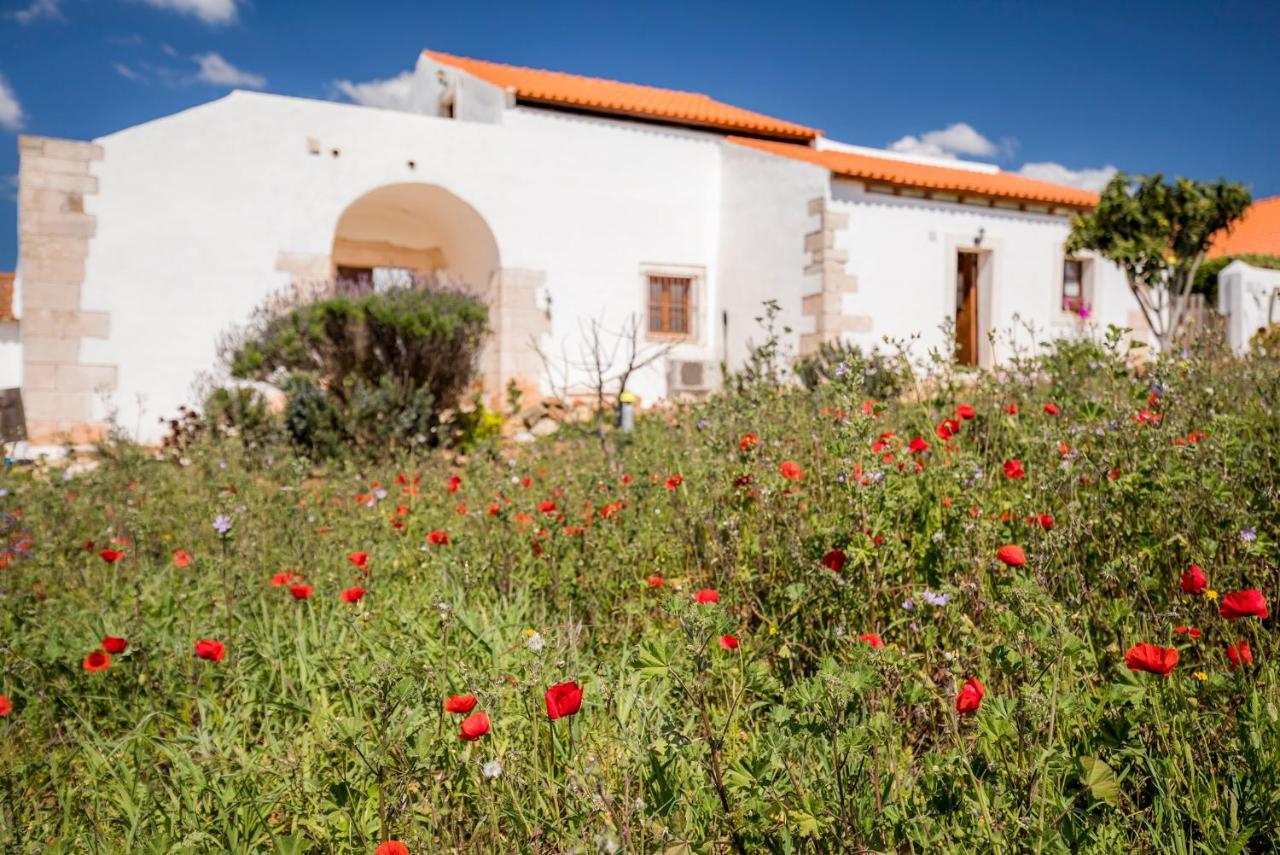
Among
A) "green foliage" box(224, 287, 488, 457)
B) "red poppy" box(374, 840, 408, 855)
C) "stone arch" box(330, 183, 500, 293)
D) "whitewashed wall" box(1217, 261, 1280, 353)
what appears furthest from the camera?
"whitewashed wall" box(1217, 261, 1280, 353)

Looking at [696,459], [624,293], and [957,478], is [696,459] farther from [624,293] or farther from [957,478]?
[624,293]

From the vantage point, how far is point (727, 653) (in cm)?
238

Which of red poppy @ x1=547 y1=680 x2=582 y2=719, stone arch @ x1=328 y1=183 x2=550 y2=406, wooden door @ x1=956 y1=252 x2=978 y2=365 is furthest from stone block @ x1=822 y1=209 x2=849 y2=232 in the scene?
red poppy @ x1=547 y1=680 x2=582 y2=719

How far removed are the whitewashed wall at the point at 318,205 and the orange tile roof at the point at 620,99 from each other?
0.27 m

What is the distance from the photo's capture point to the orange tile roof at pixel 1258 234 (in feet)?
71.2

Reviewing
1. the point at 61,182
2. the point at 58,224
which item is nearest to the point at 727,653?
the point at 58,224

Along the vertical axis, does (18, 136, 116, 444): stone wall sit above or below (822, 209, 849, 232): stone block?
below

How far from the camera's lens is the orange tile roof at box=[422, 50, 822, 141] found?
12.5 m

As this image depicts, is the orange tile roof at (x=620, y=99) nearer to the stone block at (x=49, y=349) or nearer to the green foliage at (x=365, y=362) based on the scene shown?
the green foliage at (x=365, y=362)

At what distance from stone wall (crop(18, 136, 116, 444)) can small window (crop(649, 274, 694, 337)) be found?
24.8ft

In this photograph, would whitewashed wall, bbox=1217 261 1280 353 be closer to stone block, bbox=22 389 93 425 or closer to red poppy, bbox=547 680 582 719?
red poppy, bbox=547 680 582 719

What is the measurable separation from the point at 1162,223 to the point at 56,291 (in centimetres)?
1371

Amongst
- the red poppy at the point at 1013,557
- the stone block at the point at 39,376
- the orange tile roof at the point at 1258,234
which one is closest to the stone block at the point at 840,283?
the stone block at the point at 39,376

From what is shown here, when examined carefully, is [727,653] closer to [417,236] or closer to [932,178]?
[932,178]
